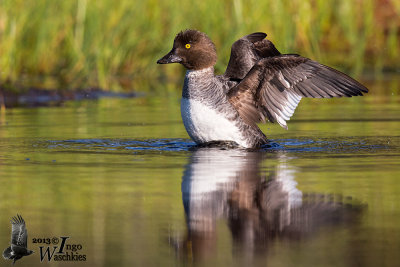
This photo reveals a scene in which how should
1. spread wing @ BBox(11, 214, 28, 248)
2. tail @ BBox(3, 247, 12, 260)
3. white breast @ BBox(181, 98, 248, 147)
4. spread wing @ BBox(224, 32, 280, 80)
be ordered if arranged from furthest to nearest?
1. spread wing @ BBox(224, 32, 280, 80)
2. white breast @ BBox(181, 98, 248, 147)
3. spread wing @ BBox(11, 214, 28, 248)
4. tail @ BBox(3, 247, 12, 260)

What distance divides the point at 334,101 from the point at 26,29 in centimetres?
483

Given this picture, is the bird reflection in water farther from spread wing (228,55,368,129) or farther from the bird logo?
spread wing (228,55,368,129)

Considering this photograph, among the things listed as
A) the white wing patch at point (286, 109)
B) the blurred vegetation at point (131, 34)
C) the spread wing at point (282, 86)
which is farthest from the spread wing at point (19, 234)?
the blurred vegetation at point (131, 34)

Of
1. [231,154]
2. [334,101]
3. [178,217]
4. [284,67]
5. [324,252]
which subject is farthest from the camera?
[334,101]

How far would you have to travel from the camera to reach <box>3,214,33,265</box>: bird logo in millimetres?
4122

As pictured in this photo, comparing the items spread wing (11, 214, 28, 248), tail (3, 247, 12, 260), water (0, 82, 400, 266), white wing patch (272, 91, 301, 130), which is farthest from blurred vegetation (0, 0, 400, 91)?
tail (3, 247, 12, 260)

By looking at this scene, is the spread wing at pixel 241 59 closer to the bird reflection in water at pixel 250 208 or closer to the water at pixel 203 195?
the water at pixel 203 195

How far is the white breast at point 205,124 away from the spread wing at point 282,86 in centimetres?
29

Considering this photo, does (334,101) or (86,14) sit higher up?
(86,14)

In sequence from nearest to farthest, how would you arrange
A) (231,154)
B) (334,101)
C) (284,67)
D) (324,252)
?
(324,252), (231,154), (284,67), (334,101)

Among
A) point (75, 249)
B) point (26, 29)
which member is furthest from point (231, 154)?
point (26, 29)

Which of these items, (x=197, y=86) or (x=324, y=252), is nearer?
(x=324, y=252)

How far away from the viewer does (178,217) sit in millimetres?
4832

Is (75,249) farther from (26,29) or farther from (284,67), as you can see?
(26,29)
